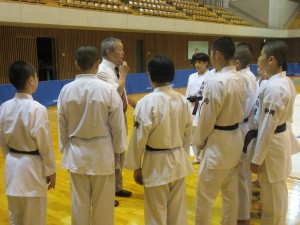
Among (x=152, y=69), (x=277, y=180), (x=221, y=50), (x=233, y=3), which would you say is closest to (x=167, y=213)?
(x=277, y=180)

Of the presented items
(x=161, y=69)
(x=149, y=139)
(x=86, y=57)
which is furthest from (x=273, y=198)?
(x=86, y=57)

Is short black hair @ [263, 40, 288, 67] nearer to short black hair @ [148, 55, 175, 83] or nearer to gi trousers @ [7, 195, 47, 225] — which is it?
short black hair @ [148, 55, 175, 83]

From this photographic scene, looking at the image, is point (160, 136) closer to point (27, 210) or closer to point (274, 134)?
point (274, 134)

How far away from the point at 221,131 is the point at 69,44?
11.4 m

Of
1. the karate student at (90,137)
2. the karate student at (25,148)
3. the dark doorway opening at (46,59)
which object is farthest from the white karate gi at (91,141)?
the dark doorway opening at (46,59)

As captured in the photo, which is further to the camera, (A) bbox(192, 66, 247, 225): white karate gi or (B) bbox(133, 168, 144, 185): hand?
(A) bbox(192, 66, 247, 225): white karate gi

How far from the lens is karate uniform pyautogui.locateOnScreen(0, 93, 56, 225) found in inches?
95.3

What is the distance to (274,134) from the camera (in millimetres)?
2633

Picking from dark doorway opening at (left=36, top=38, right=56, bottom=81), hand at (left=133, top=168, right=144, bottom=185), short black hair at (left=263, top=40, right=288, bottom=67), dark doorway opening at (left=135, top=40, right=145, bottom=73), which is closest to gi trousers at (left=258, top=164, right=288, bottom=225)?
short black hair at (left=263, top=40, right=288, bottom=67)

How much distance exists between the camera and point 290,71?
21859 mm

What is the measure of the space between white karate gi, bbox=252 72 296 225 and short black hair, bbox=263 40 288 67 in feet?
0.38

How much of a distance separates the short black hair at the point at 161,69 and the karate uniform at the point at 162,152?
8 cm

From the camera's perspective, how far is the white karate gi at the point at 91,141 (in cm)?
248

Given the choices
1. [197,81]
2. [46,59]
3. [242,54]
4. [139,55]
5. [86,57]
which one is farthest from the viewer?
[139,55]
